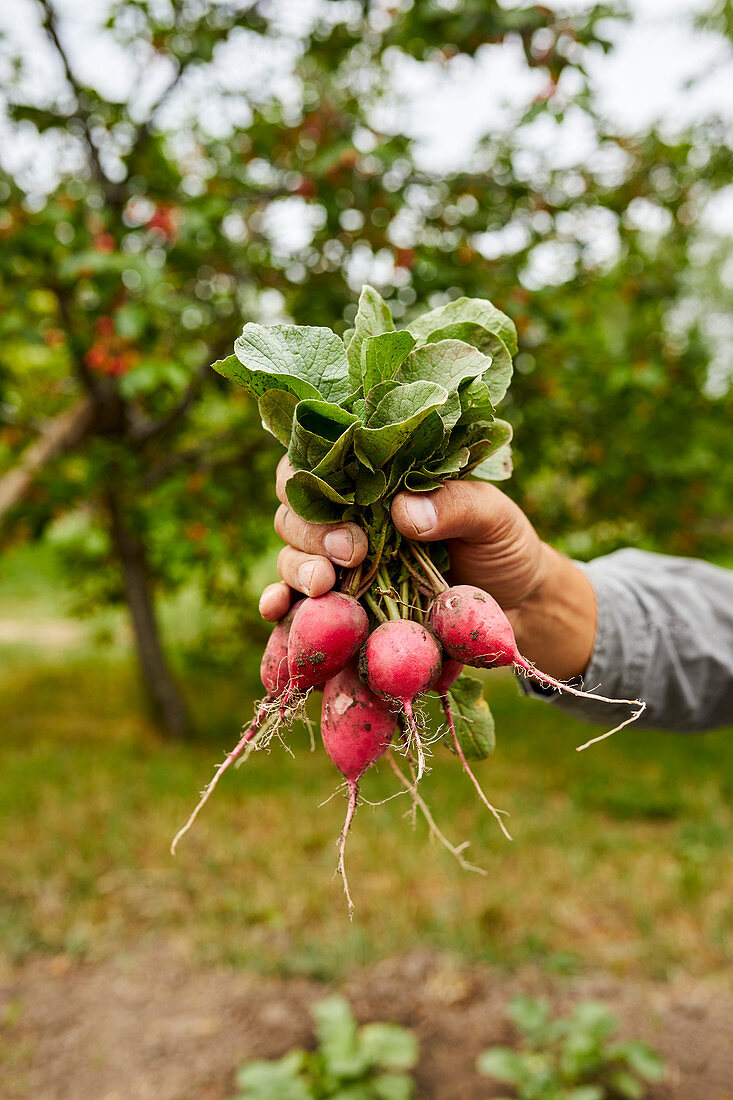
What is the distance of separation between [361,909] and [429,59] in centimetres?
404

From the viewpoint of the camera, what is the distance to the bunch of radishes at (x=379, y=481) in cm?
100

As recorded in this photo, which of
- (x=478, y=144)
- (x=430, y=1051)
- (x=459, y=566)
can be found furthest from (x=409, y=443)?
(x=478, y=144)

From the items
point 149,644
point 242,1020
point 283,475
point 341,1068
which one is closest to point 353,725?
point 283,475

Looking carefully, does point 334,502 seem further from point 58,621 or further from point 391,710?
point 58,621

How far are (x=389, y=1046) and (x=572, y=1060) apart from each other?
59cm

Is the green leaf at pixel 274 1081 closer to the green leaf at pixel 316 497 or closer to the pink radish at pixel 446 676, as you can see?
the pink radish at pixel 446 676

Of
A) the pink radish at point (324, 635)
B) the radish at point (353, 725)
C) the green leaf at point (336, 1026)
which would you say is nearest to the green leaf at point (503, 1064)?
the green leaf at point (336, 1026)

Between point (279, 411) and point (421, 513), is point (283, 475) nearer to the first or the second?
point (279, 411)

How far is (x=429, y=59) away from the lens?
12.3 ft

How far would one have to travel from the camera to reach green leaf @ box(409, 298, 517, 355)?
116 cm

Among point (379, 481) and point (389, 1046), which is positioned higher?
point (379, 481)

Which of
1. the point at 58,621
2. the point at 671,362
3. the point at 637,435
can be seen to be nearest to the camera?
the point at 671,362

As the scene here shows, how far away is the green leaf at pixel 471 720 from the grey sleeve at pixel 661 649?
17.9 inches

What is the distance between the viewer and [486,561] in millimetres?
1365
